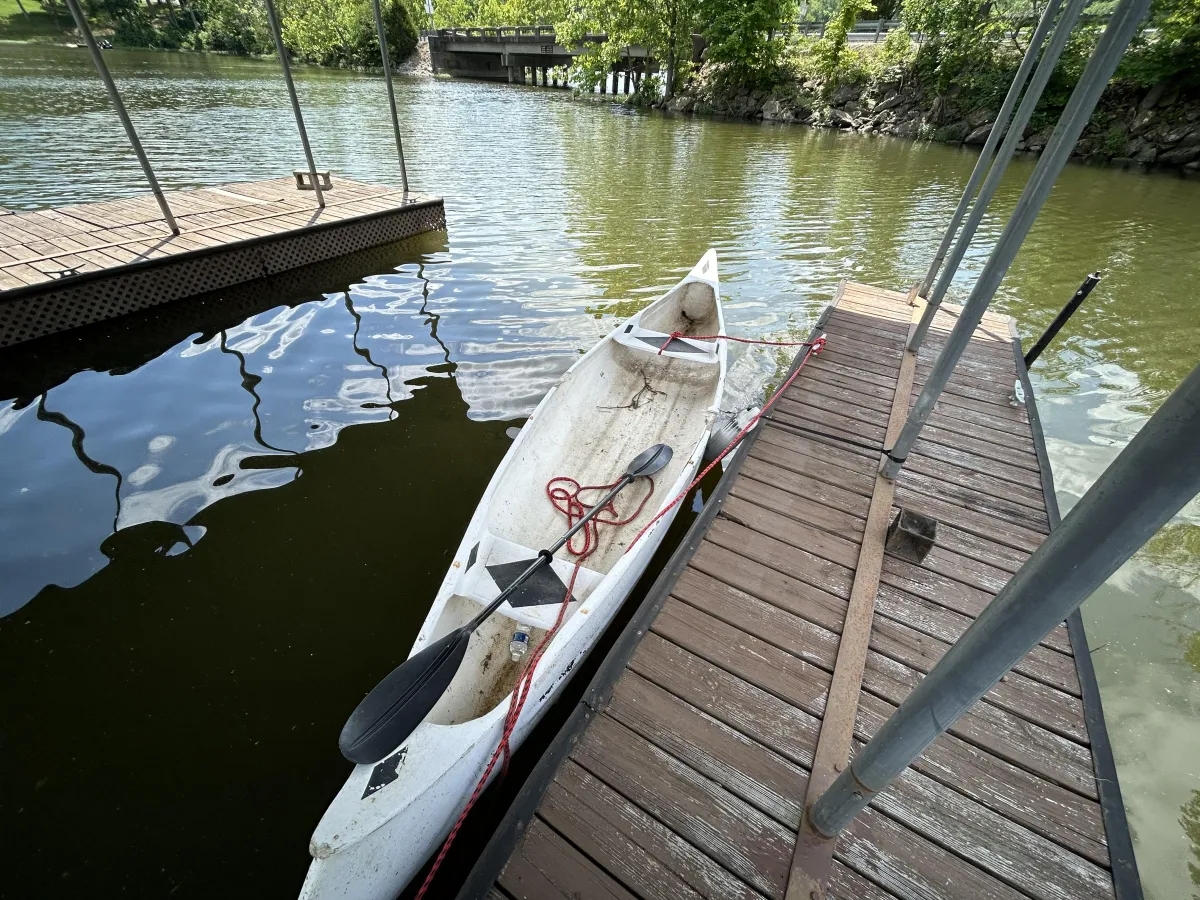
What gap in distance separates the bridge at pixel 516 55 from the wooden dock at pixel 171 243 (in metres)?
32.2

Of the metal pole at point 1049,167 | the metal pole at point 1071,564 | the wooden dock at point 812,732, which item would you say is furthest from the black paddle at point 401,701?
the metal pole at point 1049,167

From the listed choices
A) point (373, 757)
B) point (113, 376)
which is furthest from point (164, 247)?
point (373, 757)

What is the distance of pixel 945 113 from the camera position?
24.8m

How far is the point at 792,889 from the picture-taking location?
233cm

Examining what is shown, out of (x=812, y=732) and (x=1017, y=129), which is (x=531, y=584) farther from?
(x=1017, y=129)

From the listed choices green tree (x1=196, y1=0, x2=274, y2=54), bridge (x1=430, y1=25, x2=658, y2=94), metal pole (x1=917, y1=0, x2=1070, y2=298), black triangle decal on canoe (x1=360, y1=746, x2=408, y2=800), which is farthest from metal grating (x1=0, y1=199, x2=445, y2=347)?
green tree (x1=196, y1=0, x2=274, y2=54)

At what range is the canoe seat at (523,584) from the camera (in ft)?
11.2

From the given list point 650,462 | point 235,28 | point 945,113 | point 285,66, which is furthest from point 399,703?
point 235,28

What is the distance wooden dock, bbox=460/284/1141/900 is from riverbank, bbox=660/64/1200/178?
20123mm

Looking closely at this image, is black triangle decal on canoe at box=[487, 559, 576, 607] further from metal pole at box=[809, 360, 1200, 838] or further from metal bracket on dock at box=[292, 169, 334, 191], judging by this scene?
metal bracket on dock at box=[292, 169, 334, 191]

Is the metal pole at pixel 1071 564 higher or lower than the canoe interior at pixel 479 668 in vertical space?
higher

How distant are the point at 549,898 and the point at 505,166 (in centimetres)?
1870

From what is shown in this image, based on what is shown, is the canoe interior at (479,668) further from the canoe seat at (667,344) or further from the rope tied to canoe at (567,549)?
the canoe seat at (667,344)

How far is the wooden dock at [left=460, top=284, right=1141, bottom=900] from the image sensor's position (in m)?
2.42
